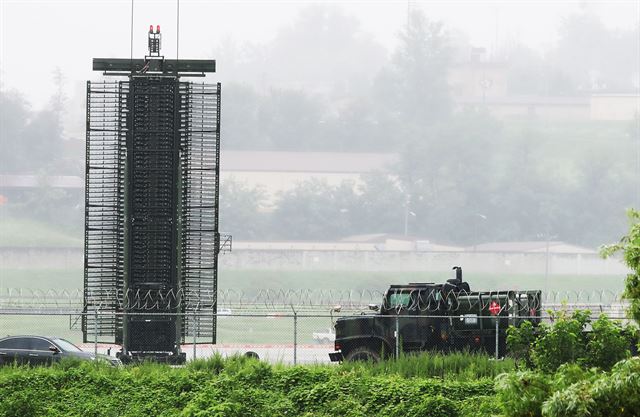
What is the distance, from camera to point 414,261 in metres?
140

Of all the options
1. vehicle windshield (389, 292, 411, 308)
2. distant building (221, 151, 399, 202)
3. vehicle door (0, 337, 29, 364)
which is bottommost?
vehicle door (0, 337, 29, 364)

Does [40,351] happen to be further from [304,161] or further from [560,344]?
[304,161]

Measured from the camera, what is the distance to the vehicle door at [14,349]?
28906mm

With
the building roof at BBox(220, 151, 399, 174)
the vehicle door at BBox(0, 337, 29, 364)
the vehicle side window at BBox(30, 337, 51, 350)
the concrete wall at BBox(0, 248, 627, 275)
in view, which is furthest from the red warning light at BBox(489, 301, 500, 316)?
the building roof at BBox(220, 151, 399, 174)

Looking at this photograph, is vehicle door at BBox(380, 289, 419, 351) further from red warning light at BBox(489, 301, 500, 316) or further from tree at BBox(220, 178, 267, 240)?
tree at BBox(220, 178, 267, 240)

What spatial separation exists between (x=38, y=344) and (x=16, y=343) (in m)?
0.49

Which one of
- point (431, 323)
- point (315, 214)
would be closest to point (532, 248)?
point (315, 214)

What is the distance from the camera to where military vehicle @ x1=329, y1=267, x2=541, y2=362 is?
93.8 feet

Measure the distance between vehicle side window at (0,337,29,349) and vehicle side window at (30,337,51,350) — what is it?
5.2 inches

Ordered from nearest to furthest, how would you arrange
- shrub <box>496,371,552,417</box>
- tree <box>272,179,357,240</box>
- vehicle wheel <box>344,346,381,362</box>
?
shrub <box>496,371,552,417</box> → vehicle wheel <box>344,346,381,362</box> → tree <box>272,179,357,240</box>

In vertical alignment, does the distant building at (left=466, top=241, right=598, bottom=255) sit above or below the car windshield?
above

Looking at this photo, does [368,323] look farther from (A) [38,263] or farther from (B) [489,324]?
(A) [38,263]

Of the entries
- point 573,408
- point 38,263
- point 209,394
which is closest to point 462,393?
point 209,394

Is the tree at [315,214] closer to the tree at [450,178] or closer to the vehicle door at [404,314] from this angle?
the tree at [450,178]
